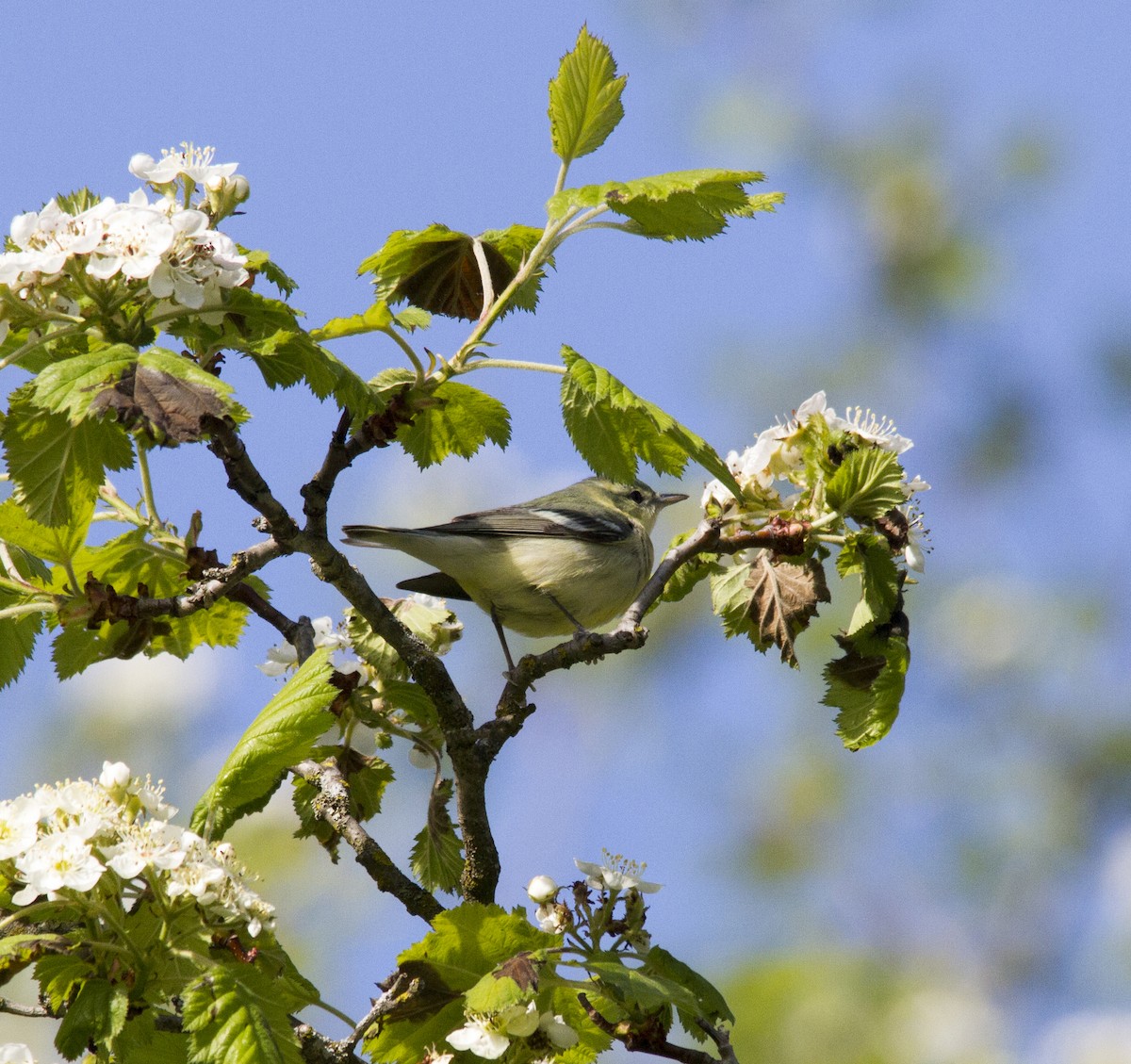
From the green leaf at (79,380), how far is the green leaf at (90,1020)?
3.59ft

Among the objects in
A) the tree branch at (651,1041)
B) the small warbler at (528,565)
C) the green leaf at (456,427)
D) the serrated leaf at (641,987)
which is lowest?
the serrated leaf at (641,987)

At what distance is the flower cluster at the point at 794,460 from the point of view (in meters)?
3.30

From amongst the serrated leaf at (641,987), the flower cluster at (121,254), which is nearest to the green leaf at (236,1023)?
the serrated leaf at (641,987)

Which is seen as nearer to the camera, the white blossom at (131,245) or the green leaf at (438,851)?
the white blossom at (131,245)

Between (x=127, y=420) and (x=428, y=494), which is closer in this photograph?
(x=127, y=420)

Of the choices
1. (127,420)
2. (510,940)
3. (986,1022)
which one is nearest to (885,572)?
(510,940)

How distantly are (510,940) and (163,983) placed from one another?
2.33 ft

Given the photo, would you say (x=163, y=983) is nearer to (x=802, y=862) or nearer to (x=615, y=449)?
(x=615, y=449)

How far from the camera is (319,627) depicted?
378 cm

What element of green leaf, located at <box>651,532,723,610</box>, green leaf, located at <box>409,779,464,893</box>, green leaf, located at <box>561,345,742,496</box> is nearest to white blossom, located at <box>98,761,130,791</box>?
green leaf, located at <box>409,779,464,893</box>

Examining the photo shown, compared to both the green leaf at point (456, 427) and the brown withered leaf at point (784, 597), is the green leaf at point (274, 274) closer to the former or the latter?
the green leaf at point (456, 427)

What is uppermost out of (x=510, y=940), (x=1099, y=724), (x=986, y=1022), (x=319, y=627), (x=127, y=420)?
(x=1099, y=724)

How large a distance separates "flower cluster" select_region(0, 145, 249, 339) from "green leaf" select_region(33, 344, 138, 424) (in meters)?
0.24

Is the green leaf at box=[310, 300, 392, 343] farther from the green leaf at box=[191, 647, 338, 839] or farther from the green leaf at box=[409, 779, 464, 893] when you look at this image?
the green leaf at box=[409, 779, 464, 893]
